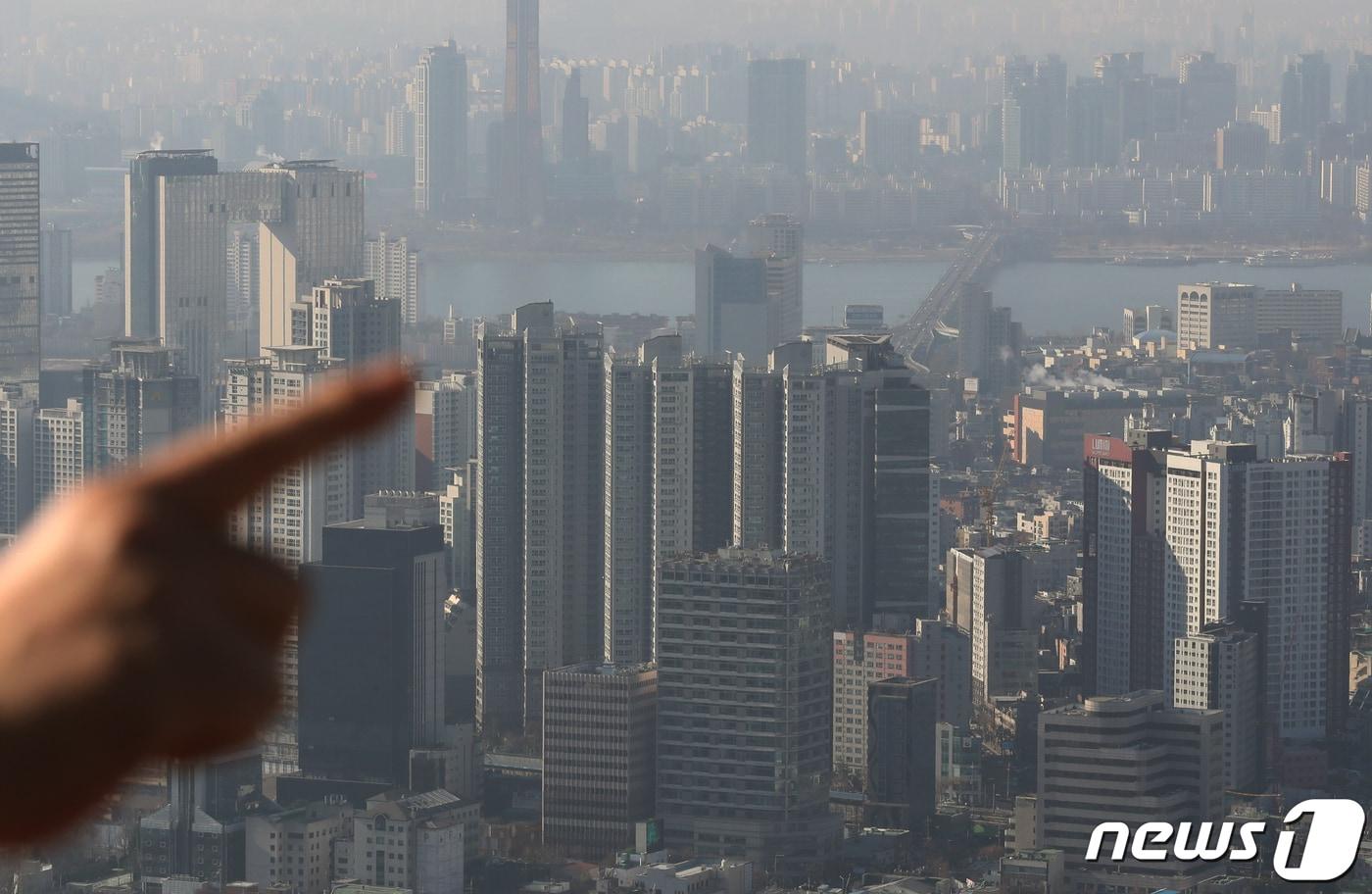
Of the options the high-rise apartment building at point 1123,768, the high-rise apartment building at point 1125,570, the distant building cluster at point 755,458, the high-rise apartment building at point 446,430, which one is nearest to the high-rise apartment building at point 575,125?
the distant building cluster at point 755,458

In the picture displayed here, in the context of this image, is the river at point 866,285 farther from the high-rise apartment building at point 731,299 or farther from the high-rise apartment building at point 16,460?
the high-rise apartment building at point 16,460

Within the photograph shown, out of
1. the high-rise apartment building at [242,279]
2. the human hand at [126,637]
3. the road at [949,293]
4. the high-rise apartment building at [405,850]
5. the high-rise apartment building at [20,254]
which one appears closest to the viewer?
the human hand at [126,637]

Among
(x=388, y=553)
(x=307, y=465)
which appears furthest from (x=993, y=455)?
(x=307, y=465)

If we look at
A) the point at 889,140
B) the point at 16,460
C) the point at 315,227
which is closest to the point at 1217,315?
the point at 889,140

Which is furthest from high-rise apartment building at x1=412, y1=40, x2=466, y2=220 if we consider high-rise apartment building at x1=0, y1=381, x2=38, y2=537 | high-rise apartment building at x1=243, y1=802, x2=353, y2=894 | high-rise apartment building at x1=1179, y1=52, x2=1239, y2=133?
high-rise apartment building at x1=243, y1=802, x2=353, y2=894

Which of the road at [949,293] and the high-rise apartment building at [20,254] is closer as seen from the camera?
the high-rise apartment building at [20,254]

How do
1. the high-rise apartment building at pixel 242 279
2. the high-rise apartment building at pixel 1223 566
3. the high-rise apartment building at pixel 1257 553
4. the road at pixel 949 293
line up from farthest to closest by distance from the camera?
the road at pixel 949 293
the high-rise apartment building at pixel 242 279
the high-rise apartment building at pixel 1257 553
the high-rise apartment building at pixel 1223 566
